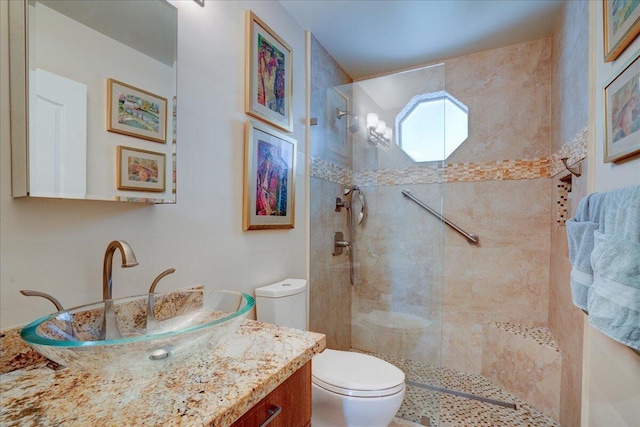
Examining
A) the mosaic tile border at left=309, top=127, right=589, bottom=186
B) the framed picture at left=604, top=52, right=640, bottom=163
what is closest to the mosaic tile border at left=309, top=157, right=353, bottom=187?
the mosaic tile border at left=309, top=127, right=589, bottom=186

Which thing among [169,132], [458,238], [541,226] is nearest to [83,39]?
[169,132]

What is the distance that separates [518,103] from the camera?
2.29m

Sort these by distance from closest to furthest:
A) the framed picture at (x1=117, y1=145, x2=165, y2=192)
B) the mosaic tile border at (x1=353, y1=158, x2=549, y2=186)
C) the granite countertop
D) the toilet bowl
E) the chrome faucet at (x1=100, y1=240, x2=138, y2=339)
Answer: the granite countertop < the chrome faucet at (x1=100, y1=240, x2=138, y2=339) < the framed picture at (x1=117, y1=145, x2=165, y2=192) < the toilet bowl < the mosaic tile border at (x1=353, y1=158, x2=549, y2=186)

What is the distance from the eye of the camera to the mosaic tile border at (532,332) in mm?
1940

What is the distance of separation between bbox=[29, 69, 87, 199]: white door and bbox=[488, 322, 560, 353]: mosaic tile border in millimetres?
2556

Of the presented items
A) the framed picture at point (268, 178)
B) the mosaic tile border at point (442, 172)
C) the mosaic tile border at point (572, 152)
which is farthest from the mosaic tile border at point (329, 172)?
the mosaic tile border at point (572, 152)

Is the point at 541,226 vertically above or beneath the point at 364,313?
above

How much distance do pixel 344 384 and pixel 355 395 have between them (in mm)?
63

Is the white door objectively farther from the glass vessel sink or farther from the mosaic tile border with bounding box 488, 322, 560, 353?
the mosaic tile border with bounding box 488, 322, 560, 353

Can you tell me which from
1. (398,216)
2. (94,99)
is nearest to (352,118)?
(398,216)

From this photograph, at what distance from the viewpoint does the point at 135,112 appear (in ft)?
3.29

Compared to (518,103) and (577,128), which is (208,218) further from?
(518,103)

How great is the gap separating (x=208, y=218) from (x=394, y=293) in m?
1.58

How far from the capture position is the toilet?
128 centimetres
